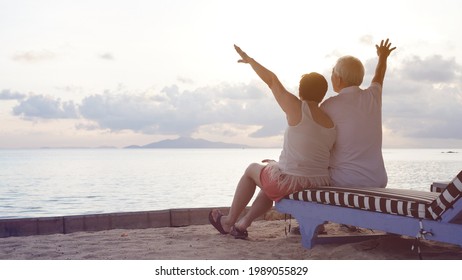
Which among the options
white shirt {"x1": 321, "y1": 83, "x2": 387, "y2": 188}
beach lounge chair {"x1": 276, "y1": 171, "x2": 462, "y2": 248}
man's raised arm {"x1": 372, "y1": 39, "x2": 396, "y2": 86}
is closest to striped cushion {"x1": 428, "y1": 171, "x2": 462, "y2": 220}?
beach lounge chair {"x1": 276, "y1": 171, "x2": 462, "y2": 248}

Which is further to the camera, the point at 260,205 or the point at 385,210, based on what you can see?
the point at 260,205

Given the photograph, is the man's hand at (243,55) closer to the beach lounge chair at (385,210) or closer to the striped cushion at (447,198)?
the beach lounge chair at (385,210)

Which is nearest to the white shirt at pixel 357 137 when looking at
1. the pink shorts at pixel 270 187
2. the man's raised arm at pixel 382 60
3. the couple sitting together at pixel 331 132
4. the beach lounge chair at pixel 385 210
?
the couple sitting together at pixel 331 132

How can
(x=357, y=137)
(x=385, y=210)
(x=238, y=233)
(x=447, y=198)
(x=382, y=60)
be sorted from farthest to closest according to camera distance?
(x=238, y=233), (x=382, y=60), (x=357, y=137), (x=385, y=210), (x=447, y=198)

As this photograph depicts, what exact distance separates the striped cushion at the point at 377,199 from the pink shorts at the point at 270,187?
26 centimetres

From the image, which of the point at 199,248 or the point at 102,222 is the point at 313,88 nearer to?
the point at 199,248

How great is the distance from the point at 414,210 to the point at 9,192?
58.8ft

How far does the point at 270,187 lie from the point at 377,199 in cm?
99

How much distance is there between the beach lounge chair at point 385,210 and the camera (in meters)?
A: 3.22

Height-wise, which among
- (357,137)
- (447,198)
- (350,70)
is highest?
(350,70)

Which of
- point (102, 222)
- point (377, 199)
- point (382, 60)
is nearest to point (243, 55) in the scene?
point (382, 60)

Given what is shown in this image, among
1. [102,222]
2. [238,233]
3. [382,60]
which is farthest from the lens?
[102,222]

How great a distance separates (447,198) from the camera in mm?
3141

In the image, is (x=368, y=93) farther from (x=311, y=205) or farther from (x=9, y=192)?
(x=9, y=192)
